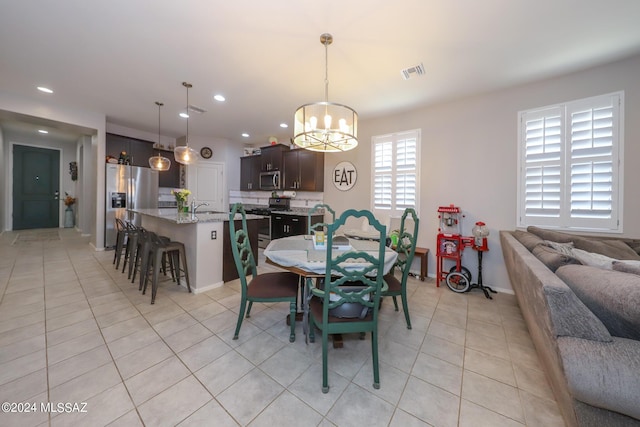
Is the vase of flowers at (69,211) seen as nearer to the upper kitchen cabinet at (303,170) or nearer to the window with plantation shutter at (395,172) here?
the upper kitchen cabinet at (303,170)

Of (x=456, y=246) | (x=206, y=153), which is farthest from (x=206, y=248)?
(x=206, y=153)

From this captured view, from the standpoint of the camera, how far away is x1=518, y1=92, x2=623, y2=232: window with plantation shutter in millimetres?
2562

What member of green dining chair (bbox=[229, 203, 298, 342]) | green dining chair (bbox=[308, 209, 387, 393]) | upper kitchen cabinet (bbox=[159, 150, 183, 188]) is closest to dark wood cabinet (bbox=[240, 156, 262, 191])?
upper kitchen cabinet (bbox=[159, 150, 183, 188])

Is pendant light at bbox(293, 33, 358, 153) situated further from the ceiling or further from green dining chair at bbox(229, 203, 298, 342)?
green dining chair at bbox(229, 203, 298, 342)

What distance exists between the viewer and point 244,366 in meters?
1.72

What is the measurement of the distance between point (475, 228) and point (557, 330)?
2409 mm

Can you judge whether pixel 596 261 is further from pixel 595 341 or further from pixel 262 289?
pixel 262 289

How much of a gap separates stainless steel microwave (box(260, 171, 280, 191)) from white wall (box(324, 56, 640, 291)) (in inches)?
108

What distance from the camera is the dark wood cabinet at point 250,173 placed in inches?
244

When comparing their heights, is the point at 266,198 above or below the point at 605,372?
above

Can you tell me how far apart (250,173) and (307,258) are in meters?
5.13

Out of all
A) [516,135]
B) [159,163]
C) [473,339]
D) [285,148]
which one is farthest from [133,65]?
[516,135]

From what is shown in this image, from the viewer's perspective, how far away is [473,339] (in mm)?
2102

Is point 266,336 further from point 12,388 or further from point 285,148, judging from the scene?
point 285,148
